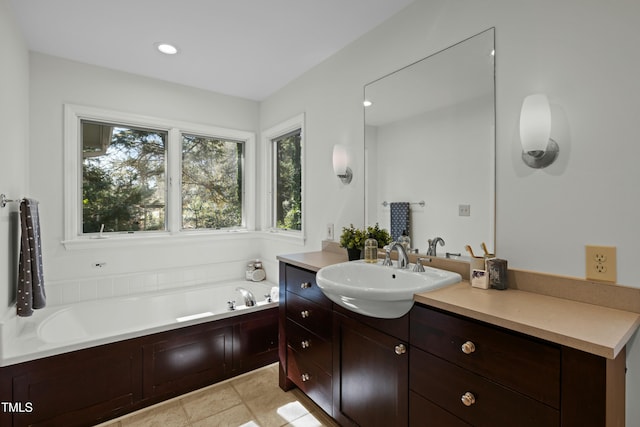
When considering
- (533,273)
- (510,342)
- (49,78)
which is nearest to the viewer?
(510,342)

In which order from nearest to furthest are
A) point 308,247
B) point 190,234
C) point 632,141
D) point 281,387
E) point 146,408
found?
point 632,141 < point 146,408 < point 281,387 < point 308,247 < point 190,234

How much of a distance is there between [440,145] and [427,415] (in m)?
1.26

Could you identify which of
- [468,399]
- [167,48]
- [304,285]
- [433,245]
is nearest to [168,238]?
[167,48]

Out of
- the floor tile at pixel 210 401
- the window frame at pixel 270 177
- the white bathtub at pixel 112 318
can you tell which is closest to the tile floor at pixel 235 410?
the floor tile at pixel 210 401

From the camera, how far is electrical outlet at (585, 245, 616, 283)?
3.77ft

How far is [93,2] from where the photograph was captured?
186 centimetres

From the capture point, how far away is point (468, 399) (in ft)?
3.60

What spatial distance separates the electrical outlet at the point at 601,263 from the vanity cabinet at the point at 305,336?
45.0 inches

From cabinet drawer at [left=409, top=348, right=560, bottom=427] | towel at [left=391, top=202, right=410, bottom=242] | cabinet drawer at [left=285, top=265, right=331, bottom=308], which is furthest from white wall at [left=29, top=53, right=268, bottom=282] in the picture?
cabinet drawer at [left=409, top=348, right=560, bottom=427]

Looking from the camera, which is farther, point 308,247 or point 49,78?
point 308,247

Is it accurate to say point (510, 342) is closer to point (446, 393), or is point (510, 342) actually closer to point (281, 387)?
point (446, 393)

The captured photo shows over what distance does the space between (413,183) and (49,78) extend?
285 centimetres

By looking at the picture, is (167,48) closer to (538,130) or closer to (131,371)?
(131,371)

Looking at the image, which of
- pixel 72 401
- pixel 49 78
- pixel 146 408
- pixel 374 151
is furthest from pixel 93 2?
pixel 146 408
